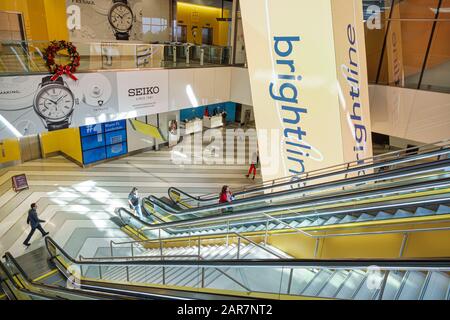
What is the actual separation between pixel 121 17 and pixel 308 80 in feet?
47.2

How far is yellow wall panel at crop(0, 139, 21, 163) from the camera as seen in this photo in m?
13.0

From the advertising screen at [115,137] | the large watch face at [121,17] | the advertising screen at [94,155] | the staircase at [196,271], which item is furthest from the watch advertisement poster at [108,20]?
the staircase at [196,271]

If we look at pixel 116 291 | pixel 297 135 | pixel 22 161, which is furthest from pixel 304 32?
pixel 22 161

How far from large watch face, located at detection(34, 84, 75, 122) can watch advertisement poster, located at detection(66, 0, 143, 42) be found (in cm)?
672

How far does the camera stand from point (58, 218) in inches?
385

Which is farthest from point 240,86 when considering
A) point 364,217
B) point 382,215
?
point 382,215

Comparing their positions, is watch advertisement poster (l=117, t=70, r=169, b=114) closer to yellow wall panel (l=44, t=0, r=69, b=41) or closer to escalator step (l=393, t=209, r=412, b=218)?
yellow wall panel (l=44, t=0, r=69, b=41)

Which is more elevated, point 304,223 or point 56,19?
point 56,19

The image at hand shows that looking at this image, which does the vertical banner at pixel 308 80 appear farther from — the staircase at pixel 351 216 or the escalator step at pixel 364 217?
the escalator step at pixel 364 217

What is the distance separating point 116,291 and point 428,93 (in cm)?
929

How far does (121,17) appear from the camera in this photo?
16.6 meters

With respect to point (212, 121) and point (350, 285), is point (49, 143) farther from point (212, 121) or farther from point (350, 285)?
point (350, 285)

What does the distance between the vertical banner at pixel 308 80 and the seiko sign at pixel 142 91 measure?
6156 mm

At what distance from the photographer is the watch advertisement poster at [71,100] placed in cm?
870
